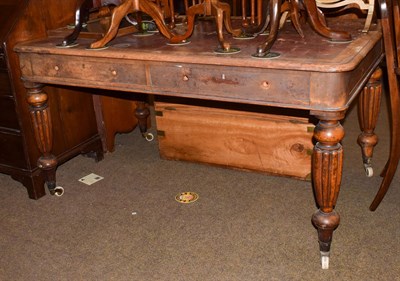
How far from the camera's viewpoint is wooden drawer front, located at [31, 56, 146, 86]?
205 cm

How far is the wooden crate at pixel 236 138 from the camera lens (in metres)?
2.59

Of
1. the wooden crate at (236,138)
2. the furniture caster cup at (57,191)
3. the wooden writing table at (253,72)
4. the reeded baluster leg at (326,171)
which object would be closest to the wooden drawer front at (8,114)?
the wooden writing table at (253,72)

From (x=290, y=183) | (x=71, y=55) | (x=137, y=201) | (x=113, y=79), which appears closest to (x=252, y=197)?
(x=290, y=183)

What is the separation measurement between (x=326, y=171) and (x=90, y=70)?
105cm

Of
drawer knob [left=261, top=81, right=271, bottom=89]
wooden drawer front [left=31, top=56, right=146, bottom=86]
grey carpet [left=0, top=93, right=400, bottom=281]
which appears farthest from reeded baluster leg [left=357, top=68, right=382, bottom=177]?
wooden drawer front [left=31, top=56, right=146, bottom=86]

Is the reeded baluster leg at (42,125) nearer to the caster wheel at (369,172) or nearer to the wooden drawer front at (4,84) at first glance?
the wooden drawer front at (4,84)

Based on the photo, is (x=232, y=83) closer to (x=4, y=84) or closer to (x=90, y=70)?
(x=90, y=70)

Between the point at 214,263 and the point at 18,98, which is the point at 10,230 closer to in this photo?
the point at 18,98

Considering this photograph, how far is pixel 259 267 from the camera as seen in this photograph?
2000mm

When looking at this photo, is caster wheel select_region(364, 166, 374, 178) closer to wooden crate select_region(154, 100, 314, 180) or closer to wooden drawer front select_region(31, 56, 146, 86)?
wooden crate select_region(154, 100, 314, 180)

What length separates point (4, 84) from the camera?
8.03 ft

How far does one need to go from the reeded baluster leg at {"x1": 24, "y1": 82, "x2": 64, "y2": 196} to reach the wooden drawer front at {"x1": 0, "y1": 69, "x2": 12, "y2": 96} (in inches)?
4.0

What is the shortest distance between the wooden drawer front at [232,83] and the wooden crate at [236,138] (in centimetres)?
75

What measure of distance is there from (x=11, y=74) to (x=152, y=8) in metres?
0.77
